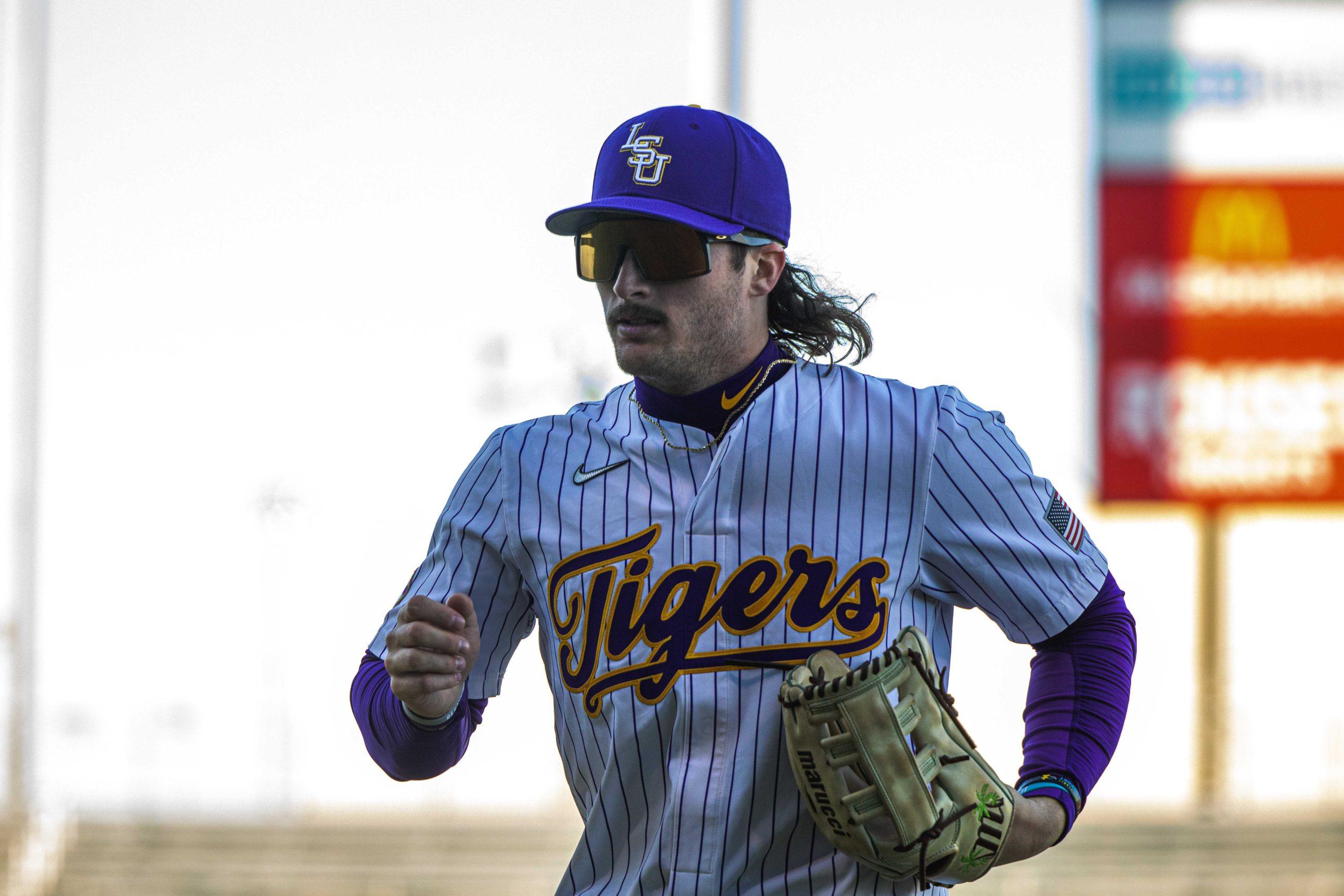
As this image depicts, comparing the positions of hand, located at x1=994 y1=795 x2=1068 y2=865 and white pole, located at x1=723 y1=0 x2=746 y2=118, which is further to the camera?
white pole, located at x1=723 y1=0 x2=746 y2=118

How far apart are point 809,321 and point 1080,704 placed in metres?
0.54

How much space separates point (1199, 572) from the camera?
25.3 ft

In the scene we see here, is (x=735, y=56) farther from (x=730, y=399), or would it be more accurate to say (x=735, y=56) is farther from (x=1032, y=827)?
(x=1032, y=827)

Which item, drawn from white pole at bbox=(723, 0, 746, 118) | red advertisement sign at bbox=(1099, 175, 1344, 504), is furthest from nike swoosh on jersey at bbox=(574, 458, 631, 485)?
red advertisement sign at bbox=(1099, 175, 1344, 504)

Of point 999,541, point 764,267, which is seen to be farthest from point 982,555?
point 764,267

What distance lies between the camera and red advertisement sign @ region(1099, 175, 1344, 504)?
276 inches

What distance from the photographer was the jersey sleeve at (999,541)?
138 cm

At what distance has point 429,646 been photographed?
126cm

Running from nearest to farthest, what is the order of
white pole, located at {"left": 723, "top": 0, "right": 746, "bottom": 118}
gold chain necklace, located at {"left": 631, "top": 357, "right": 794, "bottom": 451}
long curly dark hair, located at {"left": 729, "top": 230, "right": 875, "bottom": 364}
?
gold chain necklace, located at {"left": 631, "top": 357, "right": 794, "bottom": 451}
long curly dark hair, located at {"left": 729, "top": 230, "right": 875, "bottom": 364}
white pole, located at {"left": 723, "top": 0, "right": 746, "bottom": 118}

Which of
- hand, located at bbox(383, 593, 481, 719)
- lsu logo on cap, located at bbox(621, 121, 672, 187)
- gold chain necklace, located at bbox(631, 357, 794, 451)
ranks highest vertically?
lsu logo on cap, located at bbox(621, 121, 672, 187)

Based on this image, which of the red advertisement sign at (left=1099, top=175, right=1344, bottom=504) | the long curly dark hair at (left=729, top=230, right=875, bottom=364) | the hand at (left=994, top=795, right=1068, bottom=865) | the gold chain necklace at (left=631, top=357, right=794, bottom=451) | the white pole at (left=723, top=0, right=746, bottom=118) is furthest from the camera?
the red advertisement sign at (left=1099, top=175, right=1344, bottom=504)

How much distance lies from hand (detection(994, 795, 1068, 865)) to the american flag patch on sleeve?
25 cm

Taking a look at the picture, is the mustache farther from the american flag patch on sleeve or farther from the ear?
the american flag patch on sleeve

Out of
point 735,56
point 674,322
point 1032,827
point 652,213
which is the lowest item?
point 1032,827
